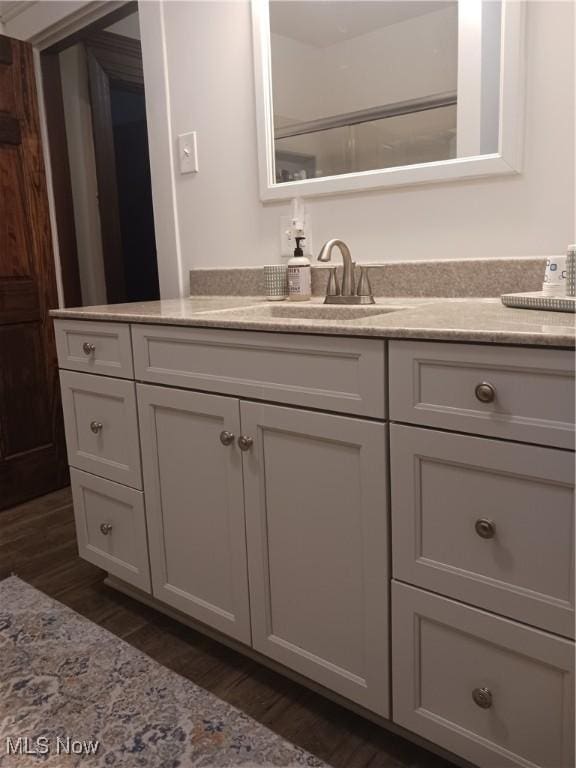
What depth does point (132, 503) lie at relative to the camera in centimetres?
159

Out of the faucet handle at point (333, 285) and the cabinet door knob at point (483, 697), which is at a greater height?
the faucet handle at point (333, 285)

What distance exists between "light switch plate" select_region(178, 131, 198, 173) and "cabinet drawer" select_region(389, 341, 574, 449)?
128 cm

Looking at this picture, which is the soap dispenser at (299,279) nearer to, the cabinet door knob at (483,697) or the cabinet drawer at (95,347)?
the cabinet drawer at (95,347)

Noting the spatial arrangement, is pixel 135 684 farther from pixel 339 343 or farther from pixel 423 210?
pixel 423 210

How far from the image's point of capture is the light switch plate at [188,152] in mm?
1972

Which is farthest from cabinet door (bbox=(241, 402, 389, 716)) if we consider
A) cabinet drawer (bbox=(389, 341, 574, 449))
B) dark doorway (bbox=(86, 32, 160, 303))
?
dark doorway (bbox=(86, 32, 160, 303))

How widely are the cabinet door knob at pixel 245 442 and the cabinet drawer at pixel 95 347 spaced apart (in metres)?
0.40

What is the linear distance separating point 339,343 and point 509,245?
58 centimetres

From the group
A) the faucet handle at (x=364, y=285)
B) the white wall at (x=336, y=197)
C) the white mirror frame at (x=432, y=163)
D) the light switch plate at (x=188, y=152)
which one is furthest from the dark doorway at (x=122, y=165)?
the faucet handle at (x=364, y=285)

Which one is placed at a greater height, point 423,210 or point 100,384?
point 423,210

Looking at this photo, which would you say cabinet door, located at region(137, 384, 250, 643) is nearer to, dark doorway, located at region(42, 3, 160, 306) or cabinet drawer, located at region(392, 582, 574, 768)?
cabinet drawer, located at region(392, 582, 574, 768)

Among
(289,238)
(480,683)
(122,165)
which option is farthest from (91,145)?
(480,683)

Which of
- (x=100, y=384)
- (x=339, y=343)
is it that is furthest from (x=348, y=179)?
(x=100, y=384)

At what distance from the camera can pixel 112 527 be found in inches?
66.3
